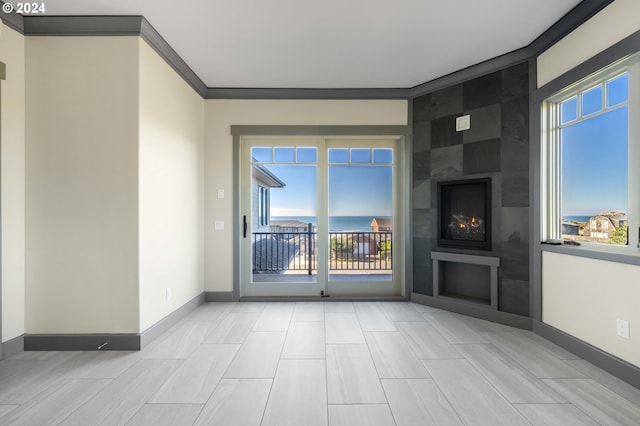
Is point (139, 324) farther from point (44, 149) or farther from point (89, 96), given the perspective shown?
point (89, 96)

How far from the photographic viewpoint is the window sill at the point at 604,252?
2.22 meters

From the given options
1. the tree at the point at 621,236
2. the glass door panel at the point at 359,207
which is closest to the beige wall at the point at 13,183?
the glass door panel at the point at 359,207

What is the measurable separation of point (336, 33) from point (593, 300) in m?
3.15

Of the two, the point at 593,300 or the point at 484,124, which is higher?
the point at 484,124

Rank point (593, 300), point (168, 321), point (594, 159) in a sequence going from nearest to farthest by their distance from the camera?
point (593, 300), point (594, 159), point (168, 321)

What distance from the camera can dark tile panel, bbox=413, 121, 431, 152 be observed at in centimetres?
410

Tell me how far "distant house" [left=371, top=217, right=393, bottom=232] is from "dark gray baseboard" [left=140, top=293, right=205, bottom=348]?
251 centimetres

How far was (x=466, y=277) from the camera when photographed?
12.9 feet

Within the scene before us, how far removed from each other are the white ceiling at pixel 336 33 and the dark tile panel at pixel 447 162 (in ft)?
3.03

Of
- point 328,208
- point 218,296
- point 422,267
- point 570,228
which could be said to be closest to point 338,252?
point 328,208

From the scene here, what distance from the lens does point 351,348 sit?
2.79m

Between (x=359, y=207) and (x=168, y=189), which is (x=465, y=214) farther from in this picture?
(x=168, y=189)

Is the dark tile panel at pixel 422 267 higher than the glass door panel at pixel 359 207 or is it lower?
lower

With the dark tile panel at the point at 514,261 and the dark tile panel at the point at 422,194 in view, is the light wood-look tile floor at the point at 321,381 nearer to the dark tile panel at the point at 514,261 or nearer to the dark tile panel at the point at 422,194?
the dark tile panel at the point at 514,261
